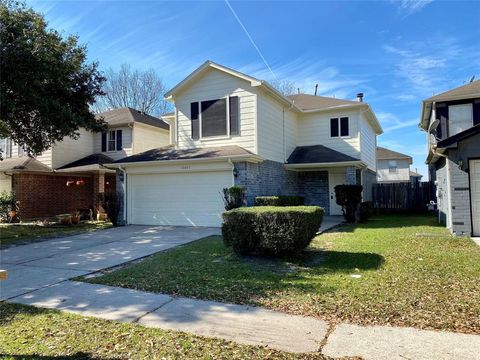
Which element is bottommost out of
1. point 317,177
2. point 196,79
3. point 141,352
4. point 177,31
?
point 141,352

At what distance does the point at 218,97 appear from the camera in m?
15.2

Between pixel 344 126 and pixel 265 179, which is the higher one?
pixel 344 126

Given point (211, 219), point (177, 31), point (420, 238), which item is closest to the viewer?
point (420, 238)

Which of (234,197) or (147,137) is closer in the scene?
(234,197)

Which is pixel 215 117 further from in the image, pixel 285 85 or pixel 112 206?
pixel 285 85

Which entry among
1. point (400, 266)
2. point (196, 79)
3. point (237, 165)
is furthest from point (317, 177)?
point (400, 266)

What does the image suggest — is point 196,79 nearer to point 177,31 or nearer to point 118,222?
point 177,31

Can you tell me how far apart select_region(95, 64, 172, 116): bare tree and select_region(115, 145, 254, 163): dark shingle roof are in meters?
22.1

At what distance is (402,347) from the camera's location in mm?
3691

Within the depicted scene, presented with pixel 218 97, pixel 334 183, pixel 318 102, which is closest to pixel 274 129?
pixel 218 97

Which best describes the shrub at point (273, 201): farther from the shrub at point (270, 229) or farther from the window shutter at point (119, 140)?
the window shutter at point (119, 140)

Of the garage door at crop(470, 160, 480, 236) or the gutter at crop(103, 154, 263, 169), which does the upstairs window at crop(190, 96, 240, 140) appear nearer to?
the gutter at crop(103, 154, 263, 169)

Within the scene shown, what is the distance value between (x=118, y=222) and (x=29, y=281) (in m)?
9.33

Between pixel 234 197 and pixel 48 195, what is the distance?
1384cm
